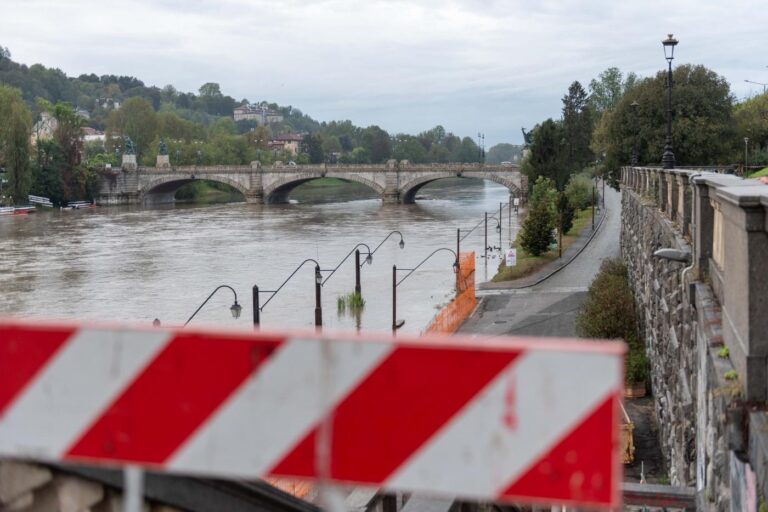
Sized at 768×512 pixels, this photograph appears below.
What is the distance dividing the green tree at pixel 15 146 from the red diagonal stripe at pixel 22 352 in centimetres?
8704

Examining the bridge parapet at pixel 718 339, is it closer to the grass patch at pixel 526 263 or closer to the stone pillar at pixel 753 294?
the stone pillar at pixel 753 294

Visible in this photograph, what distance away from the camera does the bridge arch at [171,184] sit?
97.9 metres

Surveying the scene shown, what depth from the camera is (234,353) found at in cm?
236

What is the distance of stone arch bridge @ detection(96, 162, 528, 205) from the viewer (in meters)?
92.9

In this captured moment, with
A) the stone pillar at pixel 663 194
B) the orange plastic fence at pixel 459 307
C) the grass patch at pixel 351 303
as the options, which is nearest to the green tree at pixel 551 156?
the orange plastic fence at pixel 459 307

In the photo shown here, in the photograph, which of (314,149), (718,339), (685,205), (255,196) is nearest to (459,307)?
(685,205)

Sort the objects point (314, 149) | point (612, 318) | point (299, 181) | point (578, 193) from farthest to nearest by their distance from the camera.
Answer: point (314, 149)
point (299, 181)
point (578, 193)
point (612, 318)

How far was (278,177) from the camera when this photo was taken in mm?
97062

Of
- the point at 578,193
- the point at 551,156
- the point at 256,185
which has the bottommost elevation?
the point at 578,193

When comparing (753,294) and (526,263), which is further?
(526,263)

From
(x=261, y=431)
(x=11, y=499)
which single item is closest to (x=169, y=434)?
(x=261, y=431)

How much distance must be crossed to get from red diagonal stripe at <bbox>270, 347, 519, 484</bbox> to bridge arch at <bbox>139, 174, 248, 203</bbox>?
314 ft

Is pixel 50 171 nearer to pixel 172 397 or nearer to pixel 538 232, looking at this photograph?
pixel 538 232

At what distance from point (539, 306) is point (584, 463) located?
29.7 meters
